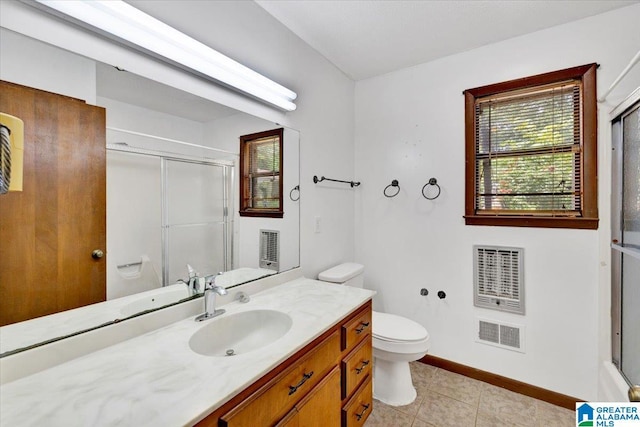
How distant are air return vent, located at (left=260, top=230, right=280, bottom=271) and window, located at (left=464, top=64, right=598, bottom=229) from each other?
144cm

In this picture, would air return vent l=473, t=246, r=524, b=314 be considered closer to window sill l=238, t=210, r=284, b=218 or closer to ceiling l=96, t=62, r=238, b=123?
window sill l=238, t=210, r=284, b=218

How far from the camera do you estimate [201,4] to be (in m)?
1.35

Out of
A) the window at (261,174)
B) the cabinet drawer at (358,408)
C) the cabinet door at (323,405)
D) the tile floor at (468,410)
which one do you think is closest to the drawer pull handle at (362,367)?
the cabinet drawer at (358,408)

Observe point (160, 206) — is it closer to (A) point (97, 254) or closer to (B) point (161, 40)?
(A) point (97, 254)

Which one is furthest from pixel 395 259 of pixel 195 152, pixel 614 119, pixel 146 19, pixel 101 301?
pixel 146 19

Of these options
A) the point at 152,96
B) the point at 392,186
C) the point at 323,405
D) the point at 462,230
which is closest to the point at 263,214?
the point at 152,96

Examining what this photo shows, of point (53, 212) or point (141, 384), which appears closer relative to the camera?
point (141, 384)

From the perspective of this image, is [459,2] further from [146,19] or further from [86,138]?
[86,138]

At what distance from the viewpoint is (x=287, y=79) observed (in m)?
1.88

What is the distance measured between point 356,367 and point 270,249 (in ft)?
2.64

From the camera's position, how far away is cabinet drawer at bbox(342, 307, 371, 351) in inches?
54.2

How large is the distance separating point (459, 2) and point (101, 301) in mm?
2331

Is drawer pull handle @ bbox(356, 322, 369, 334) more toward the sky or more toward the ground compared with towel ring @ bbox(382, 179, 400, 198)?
more toward the ground

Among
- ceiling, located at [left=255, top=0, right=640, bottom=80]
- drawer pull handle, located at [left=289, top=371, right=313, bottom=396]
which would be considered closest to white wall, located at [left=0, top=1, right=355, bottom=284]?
ceiling, located at [left=255, top=0, right=640, bottom=80]
